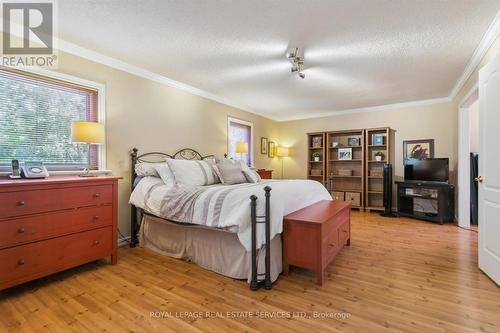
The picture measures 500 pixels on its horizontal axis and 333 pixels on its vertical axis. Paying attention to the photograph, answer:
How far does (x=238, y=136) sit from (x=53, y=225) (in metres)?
3.94

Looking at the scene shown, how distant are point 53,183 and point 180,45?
193 centimetres

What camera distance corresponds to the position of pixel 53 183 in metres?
2.14

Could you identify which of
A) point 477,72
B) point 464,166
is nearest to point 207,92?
point 477,72

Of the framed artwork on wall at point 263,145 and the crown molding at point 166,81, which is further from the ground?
the crown molding at point 166,81

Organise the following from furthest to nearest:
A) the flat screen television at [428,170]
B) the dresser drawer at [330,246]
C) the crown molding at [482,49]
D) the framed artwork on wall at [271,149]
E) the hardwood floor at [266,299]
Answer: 1. the framed artwork on wall at [271,149]
2. the flat screen television at [428,170]
3. the crown molding at [482,49]
4. the dresser drawer at [330,246]
5. the hardwood floor at [266,299]

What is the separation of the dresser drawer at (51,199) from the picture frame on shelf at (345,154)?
497 cm

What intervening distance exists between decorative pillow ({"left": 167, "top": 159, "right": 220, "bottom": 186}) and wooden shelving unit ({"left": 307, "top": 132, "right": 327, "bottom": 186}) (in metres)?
3.42

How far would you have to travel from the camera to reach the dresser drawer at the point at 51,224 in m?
1.92

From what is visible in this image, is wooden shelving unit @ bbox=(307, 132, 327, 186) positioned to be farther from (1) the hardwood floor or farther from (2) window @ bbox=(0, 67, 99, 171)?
(2) window @ bbox=(0, 67, 99, 171)

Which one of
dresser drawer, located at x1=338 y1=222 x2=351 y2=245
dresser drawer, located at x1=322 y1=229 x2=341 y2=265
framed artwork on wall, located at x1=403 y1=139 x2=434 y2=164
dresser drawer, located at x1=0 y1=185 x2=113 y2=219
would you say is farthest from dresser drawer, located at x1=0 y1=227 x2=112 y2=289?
framed artwork on wall, located at x1=403 y1=139 x2=434 y2=164

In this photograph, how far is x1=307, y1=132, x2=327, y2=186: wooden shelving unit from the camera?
6.05m

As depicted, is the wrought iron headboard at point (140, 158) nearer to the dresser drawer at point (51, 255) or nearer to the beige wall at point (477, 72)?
the dresser drawer at point (51, 255)

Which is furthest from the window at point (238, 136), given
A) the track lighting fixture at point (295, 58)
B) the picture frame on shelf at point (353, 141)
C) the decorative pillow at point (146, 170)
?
the picture frame on shelf at point (353, 141)

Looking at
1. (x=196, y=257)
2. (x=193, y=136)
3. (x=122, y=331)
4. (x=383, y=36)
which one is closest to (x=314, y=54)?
(x=383, y=36)
